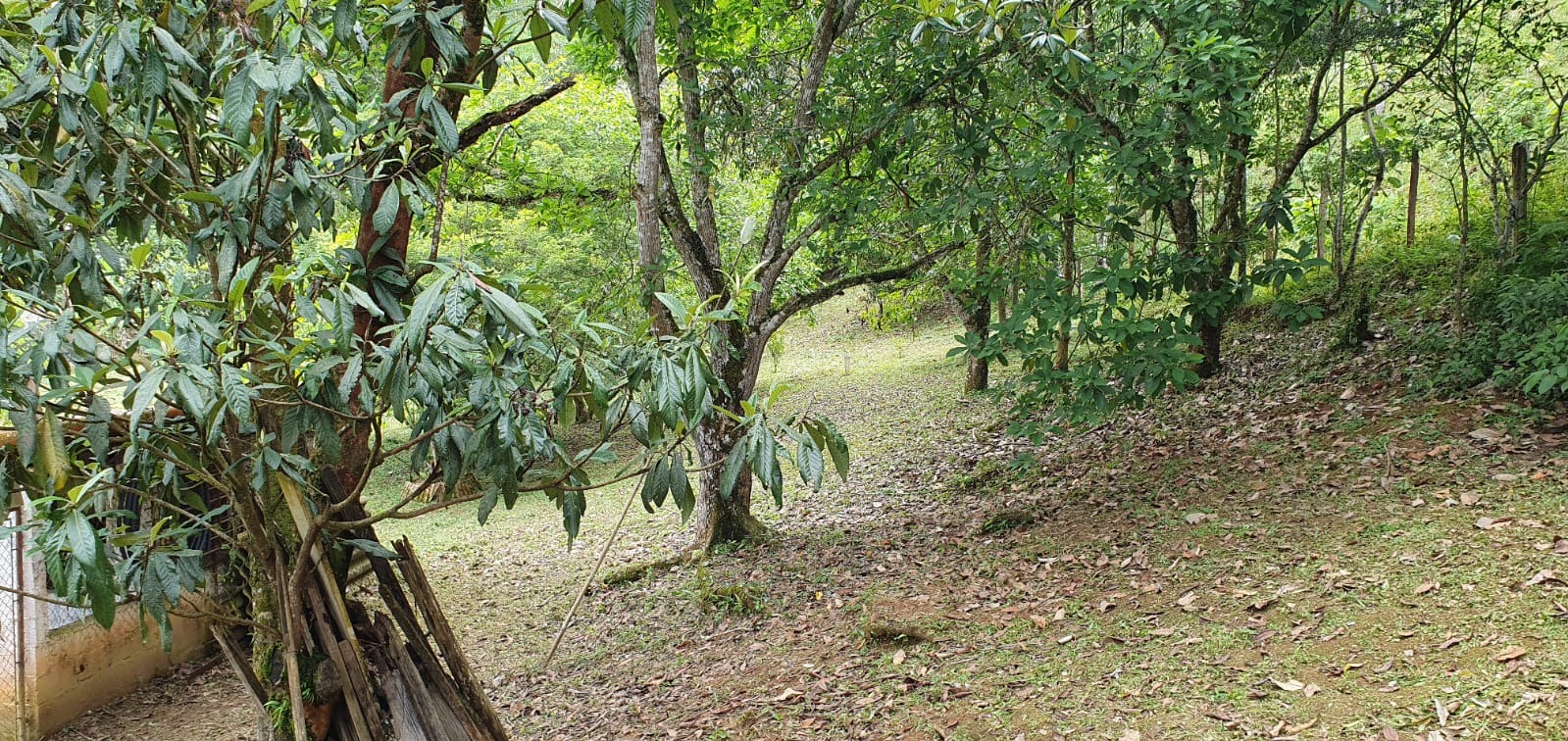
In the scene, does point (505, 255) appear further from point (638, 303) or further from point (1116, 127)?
point (1116, 127)

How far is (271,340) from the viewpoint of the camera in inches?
89.9

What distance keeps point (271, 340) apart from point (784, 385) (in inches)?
54.2

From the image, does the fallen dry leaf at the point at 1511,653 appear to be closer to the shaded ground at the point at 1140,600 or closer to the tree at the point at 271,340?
the shaded ground at the point at 1140,600

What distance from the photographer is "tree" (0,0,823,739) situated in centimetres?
195

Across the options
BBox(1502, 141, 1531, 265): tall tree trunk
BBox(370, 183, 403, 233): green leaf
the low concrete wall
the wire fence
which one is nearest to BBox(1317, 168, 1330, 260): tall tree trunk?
BBox(1502, 141, 1531, 265): tall tree trunk

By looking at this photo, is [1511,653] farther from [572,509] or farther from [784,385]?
[572,509]

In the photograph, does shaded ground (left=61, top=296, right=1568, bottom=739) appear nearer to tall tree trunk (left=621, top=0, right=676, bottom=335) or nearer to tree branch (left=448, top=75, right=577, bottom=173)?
tall tree trunk (left=621, top=0, right=676, bottom=335)

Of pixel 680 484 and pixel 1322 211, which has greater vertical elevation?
pixel 1322 211

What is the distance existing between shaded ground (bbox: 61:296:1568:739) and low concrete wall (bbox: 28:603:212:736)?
0.63 ft

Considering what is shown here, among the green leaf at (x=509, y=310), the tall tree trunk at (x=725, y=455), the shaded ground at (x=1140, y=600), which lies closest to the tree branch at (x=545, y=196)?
the tall tree trunk at (x=725, y=455)

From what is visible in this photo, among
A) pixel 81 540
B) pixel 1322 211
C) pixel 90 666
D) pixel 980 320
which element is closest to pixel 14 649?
pixel 90 666

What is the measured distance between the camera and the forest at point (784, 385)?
7.34ft

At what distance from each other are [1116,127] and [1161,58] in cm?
77

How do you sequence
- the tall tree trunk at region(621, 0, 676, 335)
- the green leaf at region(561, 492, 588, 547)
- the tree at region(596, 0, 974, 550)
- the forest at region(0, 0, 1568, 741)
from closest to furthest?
1. the forest at region(0, 0, 1568, 741)
2. the green leaf at region(561, 492, 588, 547)
3. the tree at region(596, 0, 974, 550)
4. the tall tree trunk at region(621, 0, 676, 335)
